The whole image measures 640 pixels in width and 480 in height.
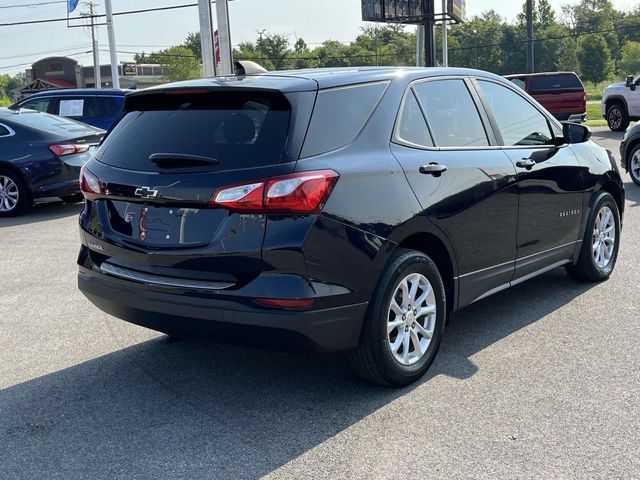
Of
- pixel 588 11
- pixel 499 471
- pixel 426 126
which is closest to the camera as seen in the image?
pixel 499 471

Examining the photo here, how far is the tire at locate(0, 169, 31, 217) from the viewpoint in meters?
10.6

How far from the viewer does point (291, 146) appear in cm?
353

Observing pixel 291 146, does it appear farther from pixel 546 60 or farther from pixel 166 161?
pixel 546 60

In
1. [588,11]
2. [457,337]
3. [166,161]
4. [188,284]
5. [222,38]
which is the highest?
[588,11]

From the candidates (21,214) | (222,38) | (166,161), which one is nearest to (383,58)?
(222,38)

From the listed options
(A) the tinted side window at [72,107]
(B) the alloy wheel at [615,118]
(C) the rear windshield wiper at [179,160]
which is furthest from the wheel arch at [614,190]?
(B) the alloy wheel at [615,118]

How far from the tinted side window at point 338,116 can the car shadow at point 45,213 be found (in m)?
7.53

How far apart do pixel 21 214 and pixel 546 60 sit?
10523cm

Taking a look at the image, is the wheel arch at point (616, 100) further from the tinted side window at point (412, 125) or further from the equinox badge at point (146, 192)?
the equinox badge at point (146, 192)

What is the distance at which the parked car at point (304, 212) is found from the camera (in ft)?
11.4

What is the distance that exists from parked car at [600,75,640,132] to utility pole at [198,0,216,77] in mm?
12707

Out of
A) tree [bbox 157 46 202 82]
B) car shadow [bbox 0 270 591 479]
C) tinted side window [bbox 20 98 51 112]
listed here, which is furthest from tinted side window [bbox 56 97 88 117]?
tree [bbox 157 46 202 82]

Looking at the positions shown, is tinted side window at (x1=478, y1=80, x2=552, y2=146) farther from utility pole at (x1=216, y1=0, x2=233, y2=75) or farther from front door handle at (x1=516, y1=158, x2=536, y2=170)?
utility pole at (x1=216, y1=0, x2=233, y2=75)

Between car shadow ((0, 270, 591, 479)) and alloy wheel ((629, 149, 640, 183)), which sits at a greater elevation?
alloy wheel ((629, 149, 640, 183))
